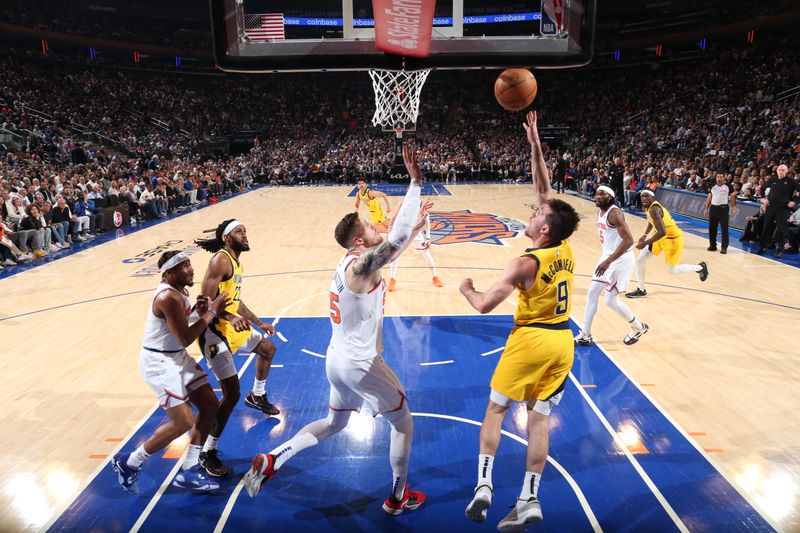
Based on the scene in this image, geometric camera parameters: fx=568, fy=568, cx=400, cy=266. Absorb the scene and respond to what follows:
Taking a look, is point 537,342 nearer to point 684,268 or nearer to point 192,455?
point 192,455

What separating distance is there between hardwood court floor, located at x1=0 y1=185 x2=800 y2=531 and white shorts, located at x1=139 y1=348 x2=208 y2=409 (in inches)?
40.6

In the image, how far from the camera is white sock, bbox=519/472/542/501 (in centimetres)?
365

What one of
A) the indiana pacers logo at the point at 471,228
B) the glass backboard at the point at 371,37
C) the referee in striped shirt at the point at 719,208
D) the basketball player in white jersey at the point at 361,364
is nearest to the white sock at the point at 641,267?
the glass backboard at the point at 371,37

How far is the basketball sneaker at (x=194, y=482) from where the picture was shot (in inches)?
161

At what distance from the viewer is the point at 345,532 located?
369 centimetres

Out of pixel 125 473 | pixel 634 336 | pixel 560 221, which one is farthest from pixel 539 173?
pixel 125 473

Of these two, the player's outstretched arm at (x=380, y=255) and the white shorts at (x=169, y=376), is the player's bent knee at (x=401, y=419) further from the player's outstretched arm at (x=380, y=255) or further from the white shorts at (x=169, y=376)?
the white shorts at (x=169, y=376)

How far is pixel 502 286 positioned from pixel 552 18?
4.88 meters

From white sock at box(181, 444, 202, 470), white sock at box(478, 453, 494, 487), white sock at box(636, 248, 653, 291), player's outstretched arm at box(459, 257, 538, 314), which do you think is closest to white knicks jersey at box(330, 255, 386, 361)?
player's outstretched arm at box(459, 257, 538, 314)

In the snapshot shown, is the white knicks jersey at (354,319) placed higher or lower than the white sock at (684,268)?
higher

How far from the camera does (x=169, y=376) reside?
4.01m

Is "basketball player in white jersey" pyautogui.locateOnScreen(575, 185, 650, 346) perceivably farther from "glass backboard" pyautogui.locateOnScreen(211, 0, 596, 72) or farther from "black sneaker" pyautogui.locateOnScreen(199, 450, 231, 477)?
"black sneaker" pyautogui.locateOnScreen(199, 450, 231, 477)

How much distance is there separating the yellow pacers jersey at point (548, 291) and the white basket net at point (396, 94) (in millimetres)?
6284

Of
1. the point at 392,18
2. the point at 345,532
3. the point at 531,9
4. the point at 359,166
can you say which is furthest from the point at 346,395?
the point at 359,166
